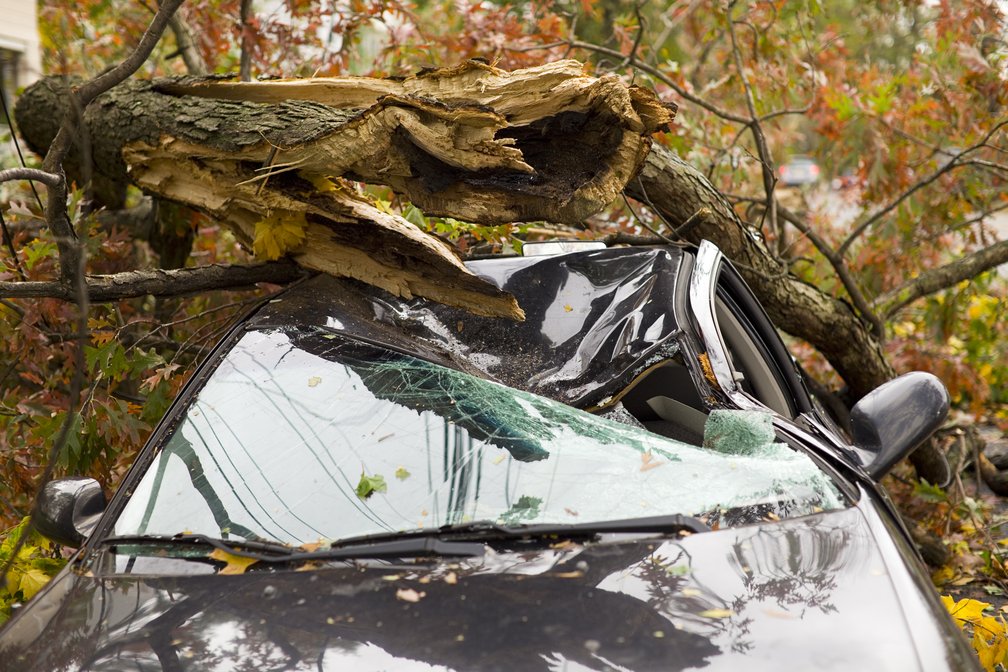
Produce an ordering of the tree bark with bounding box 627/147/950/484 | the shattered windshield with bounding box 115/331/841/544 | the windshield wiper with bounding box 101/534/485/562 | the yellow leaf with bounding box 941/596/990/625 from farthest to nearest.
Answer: the tree bark with bounding box 627/147/950/484 → the yellow leaf with bounding box 941/596/990/625 → the shattered windshield with bounding box 115/331/841/544 → the windshield wiper with bounding box 101/534/485/562

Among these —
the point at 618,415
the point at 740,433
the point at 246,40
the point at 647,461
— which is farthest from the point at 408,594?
the point at 246,40

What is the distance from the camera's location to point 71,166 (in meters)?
Answer: 4.92

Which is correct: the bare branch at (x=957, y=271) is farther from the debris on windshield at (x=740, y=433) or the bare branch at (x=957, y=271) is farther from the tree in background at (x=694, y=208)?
the debris on windshield at (x=740, y=433)

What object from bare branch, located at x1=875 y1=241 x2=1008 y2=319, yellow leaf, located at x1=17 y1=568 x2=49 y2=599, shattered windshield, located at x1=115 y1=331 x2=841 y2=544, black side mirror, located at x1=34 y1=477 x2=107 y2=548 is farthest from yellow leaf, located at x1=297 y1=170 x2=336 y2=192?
bare branch, located at x1=875 y1=241 x2=1008 y2=319

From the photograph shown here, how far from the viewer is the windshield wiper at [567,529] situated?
6.89 ft

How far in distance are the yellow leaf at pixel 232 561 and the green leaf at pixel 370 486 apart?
0.29 meters

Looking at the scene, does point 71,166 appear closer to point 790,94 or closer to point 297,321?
point 297,321

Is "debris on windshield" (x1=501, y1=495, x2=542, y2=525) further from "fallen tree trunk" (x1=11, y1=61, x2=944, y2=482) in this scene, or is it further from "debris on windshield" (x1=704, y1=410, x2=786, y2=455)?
"fallen tree trunk" (x1=11, y1=61, x2=944, y2=482)

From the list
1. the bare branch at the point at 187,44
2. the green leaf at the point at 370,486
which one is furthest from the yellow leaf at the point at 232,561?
the bare branch at the point at 187,44

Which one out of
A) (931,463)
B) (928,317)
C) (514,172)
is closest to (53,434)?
(514,172)

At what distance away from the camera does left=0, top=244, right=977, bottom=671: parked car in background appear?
6.00 feet

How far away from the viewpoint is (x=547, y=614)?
6.08ft

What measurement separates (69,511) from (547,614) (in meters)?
1.41

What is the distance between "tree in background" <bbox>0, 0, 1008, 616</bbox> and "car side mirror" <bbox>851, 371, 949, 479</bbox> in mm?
1779
